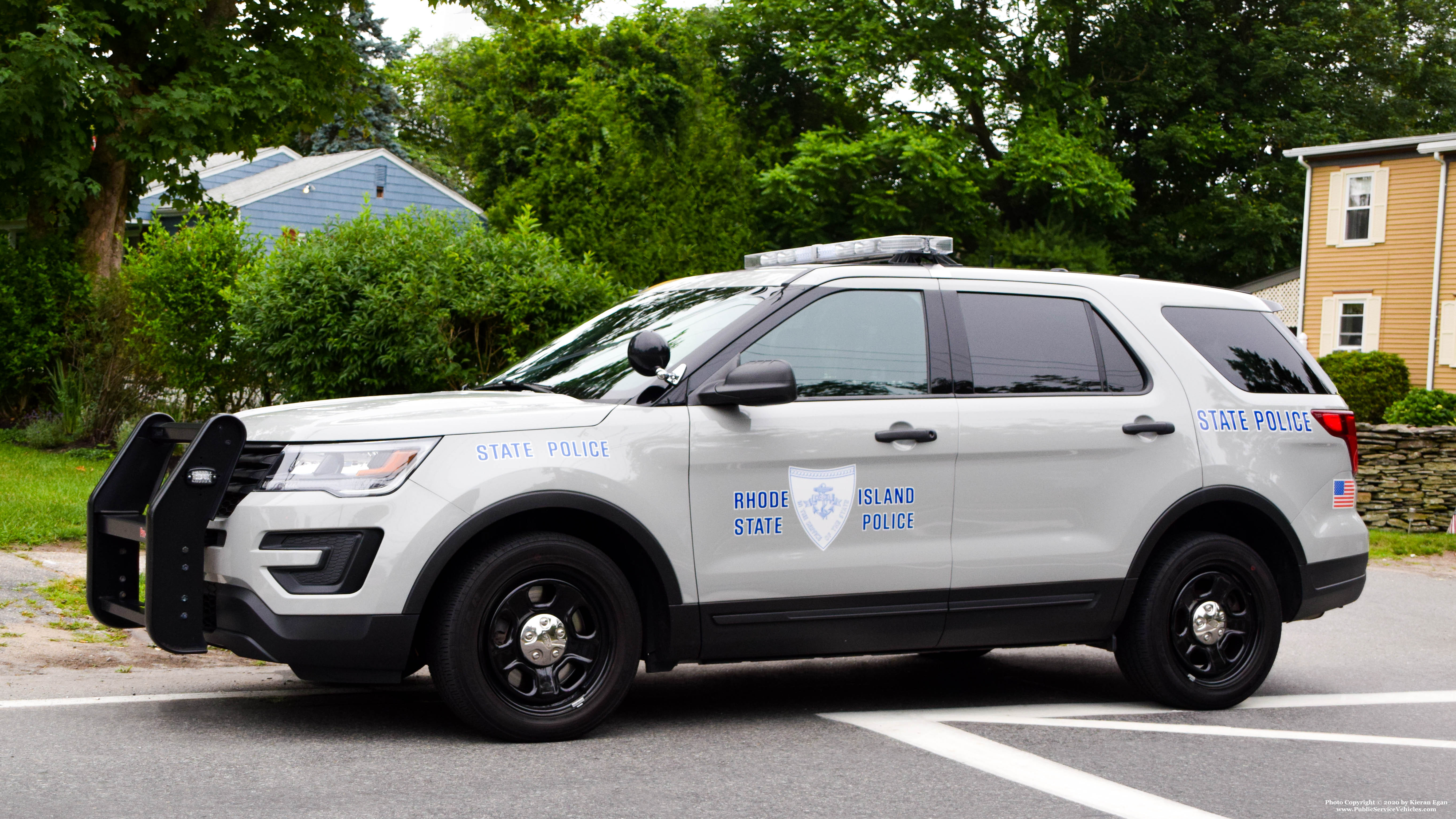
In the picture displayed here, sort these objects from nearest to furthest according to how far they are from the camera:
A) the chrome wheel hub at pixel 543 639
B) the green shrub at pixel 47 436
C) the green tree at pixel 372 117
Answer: the chrome wheel hub at pixel 543 639, the green shrub at pixel 47 436, the green tree at pixel 372 117

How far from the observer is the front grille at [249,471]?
16.4 feet

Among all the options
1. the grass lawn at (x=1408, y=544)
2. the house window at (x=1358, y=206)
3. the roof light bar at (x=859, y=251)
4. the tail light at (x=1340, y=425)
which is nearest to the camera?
the roof light bar at (x=859, y=251)

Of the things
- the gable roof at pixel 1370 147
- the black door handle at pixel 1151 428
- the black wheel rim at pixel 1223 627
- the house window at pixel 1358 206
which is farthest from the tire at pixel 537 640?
the house window at pixel 1358 206

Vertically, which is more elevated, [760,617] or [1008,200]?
[1008,200]

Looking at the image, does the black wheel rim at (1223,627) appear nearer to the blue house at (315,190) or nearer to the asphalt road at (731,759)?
the asphalt road at (731,759)

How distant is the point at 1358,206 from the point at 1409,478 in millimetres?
19965

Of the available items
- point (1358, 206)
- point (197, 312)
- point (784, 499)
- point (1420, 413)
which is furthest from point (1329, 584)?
point (1358, 206)

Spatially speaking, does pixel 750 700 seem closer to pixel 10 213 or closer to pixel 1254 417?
pixel 1254 417

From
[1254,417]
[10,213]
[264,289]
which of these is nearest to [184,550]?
[1254,417]

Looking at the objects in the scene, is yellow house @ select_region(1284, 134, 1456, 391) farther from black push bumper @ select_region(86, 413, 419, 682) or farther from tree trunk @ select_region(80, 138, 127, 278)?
black push bumper @ select_region(86, 413, 419, 682)

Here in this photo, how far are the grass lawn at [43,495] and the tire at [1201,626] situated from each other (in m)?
6.48

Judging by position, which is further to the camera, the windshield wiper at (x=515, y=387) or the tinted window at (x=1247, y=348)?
the tinted window at (x=1247, y=348)

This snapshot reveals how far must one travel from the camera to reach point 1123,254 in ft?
135

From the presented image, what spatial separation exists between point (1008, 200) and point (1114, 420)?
114 feet
